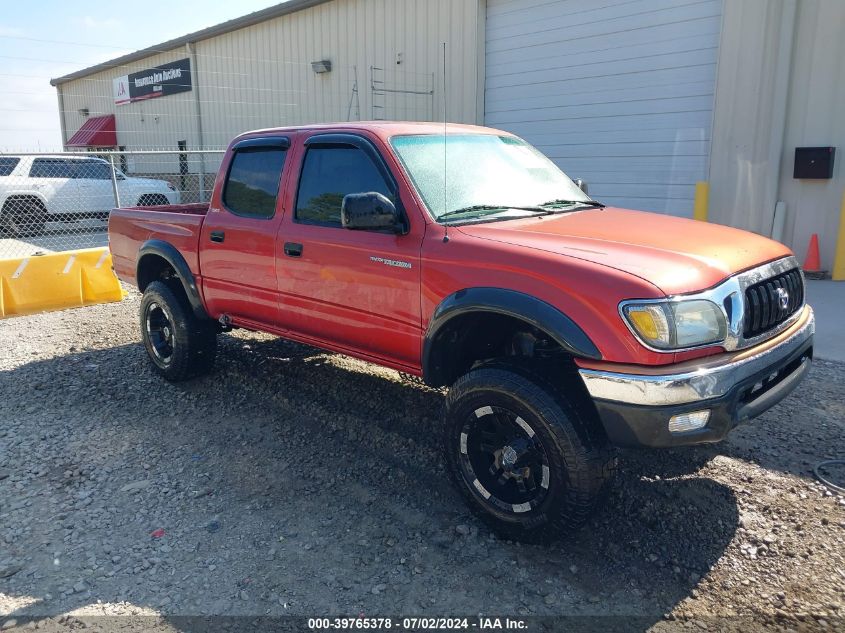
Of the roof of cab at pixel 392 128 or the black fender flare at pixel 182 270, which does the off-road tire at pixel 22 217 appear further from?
the roof of cab at pixel 392 128

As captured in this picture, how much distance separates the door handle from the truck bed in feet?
3.65

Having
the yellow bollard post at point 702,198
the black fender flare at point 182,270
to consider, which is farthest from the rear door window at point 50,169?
the yellow bollard post at point 702,198

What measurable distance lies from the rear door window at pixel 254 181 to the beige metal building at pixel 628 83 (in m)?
2.81

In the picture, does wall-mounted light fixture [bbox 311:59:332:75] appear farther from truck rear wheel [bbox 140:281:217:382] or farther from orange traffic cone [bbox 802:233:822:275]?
truck rear wheel [bbox 140:281:217:382]

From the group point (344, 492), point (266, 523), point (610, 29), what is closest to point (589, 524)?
point (344, 492)

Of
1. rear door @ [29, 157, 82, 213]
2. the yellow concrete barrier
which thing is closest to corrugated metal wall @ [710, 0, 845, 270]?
the yellow concrete barrier

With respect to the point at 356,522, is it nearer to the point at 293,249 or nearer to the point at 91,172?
the point at 293,249

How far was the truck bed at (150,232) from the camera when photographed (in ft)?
16.8

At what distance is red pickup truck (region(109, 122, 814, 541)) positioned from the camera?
278 cm

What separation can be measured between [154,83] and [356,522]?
918 inches

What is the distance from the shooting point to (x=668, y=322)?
8.93 ft

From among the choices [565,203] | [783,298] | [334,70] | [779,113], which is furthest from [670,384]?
[334,70]

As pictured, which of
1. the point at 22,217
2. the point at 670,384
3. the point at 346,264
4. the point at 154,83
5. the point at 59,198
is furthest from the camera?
the point at 154,83

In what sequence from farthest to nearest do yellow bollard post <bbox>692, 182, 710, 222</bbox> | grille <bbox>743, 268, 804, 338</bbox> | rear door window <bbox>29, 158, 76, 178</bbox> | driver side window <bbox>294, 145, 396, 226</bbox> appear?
rear door window <bbox>29, 158, 76, 178</bbox>, yellow bollard post <bbox>692, 182, 710, 222</bbox>, driver side window <bbox>294, 145, 396, 226</bbox>, grille <bbox>743, 268, 804, 338</bbox>
